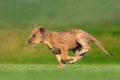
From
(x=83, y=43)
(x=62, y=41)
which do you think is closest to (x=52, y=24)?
(x=83, y=43)

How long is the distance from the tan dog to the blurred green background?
10.00 meters

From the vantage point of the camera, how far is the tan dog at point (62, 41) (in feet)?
61.7

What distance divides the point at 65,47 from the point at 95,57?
466 inches

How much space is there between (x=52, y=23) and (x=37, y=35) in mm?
19030

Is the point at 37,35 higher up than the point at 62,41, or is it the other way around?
the point at 37,35

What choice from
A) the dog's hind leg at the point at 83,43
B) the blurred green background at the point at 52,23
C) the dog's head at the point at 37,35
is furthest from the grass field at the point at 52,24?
the dog's head at the point at 37,35

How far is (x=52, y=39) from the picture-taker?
1884 cm

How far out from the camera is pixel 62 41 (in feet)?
62.3

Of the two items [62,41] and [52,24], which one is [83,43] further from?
[52,24]

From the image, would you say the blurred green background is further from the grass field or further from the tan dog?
the tan dog

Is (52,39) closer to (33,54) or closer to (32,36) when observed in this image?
(32,36)

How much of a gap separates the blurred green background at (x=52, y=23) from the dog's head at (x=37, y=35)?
10.6 meters

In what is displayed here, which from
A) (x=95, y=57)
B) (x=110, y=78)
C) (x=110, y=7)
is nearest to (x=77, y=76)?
(x=110, y=78)

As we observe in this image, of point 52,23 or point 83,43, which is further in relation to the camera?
point 52,23
